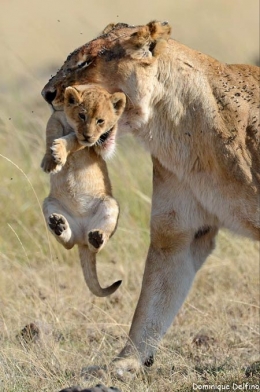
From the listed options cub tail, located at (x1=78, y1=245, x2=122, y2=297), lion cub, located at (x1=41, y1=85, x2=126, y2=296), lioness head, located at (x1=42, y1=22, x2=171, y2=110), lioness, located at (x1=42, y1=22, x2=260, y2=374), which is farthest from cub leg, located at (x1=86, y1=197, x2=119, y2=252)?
lioness head, located at (x1=42, y1=22, x2=171, y2=110)

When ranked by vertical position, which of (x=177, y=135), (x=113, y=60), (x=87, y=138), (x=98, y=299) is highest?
(x=113, y=60)

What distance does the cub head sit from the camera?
4.47 metres

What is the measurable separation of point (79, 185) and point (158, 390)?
1058 millimetres

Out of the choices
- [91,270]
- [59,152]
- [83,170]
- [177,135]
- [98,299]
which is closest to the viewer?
[59,152]

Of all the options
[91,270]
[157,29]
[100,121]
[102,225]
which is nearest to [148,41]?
[157,29]

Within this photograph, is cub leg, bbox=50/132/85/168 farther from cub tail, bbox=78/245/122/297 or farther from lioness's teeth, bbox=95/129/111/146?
cub tail, bbox=78/245/122/297

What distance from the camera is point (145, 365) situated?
5.13 meters

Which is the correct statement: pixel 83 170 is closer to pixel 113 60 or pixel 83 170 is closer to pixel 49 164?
pixel 49 164

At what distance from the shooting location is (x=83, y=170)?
477 centimetres

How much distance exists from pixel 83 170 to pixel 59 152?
1.22 feet

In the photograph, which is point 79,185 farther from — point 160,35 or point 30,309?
point 30,309

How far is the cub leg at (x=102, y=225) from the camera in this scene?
4.48m

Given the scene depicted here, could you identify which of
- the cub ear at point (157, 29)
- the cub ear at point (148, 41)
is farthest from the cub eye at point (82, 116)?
the cub ear at point (157, 29)

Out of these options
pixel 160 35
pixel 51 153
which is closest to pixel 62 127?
pixel 51 153
